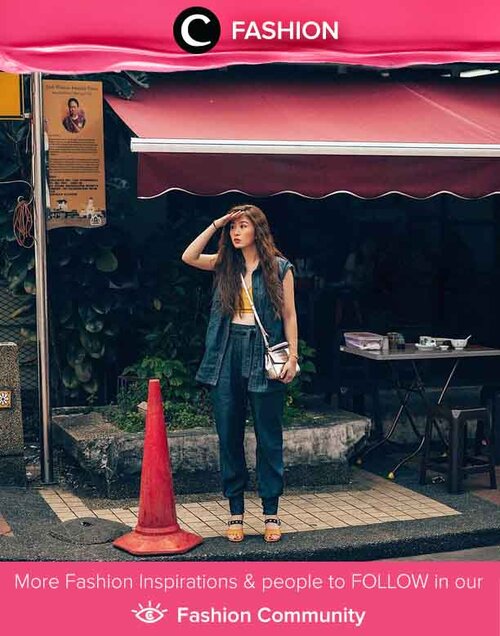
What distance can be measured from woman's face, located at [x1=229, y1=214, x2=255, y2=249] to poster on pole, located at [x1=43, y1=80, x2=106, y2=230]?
6.29 feet

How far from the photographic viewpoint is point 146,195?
301 inches

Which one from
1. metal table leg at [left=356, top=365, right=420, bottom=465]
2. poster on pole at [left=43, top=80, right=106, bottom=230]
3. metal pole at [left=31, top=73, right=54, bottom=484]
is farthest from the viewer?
metal table leg at [left=356, top=365, right=420, bottom=465]

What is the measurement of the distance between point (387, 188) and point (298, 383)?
1.77 meters

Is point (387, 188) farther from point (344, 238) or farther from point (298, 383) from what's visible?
point (344, 238)

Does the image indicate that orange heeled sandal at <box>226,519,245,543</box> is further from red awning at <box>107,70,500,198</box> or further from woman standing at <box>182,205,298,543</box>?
red awning at <box>107,70,500,198</box>

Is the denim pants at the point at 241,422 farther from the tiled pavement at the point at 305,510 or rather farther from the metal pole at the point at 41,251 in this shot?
the metal pole at the point at 41,251

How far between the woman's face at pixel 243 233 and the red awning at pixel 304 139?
3.04 ft

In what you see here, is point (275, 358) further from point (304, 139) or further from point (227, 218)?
point (304, 139)

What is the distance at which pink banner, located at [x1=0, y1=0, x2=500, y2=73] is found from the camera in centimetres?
877

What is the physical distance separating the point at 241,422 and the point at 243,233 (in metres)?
1.09

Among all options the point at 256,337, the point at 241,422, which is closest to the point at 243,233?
the point at 256,337

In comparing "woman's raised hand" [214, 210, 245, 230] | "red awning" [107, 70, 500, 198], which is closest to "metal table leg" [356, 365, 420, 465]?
"red awning" [107, 70, 500, 198]

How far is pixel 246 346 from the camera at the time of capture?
684 cm

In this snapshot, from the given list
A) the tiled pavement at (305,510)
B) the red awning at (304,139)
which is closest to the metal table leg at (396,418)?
the tiled pavement at (305,510)
